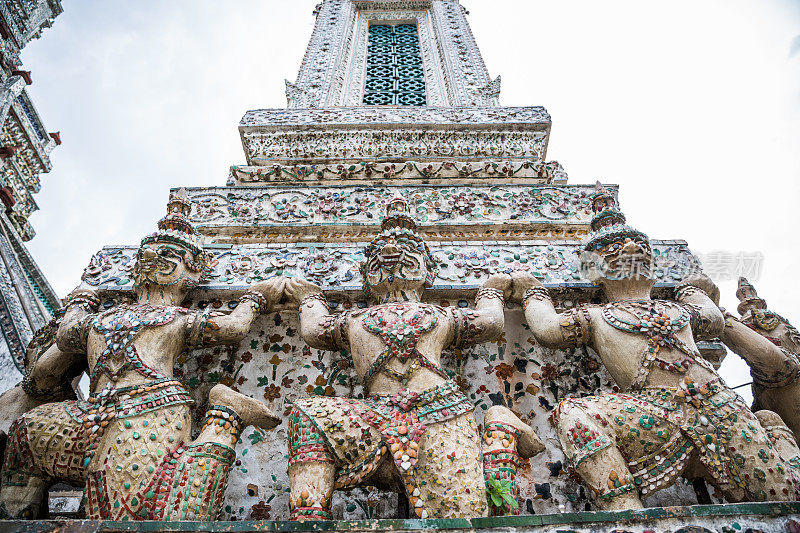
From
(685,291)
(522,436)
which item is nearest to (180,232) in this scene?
(522,436)

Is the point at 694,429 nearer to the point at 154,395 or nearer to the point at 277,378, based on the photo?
the point at 277,378

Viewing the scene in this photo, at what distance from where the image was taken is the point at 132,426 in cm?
230

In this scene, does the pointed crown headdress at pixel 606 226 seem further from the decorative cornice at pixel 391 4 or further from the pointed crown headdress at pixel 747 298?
the decorative cornice at pixel 391 4

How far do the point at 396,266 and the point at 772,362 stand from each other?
201 centimetres

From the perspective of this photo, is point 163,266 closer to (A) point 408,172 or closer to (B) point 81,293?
(B) point 81,293

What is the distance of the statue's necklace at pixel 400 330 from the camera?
2.56m

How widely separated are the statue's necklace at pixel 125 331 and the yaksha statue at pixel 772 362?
2.96 metres

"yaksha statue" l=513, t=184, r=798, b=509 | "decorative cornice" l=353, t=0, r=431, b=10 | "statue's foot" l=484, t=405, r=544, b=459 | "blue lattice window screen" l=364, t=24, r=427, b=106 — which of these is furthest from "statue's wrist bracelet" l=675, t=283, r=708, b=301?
"decorative cornice" l=353, t=0, r=431, b=10

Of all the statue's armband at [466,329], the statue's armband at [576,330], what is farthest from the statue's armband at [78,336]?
the statue's armband at [576,330]

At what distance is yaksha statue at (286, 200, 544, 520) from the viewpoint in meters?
2.14

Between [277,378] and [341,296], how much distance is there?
65 cm

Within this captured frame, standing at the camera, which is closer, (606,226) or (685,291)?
(685,291)

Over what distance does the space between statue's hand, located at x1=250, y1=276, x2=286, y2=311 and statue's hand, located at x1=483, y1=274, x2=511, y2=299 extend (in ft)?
3.96

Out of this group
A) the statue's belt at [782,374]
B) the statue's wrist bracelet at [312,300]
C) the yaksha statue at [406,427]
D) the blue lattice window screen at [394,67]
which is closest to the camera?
the yaksha statue at [406,427]
